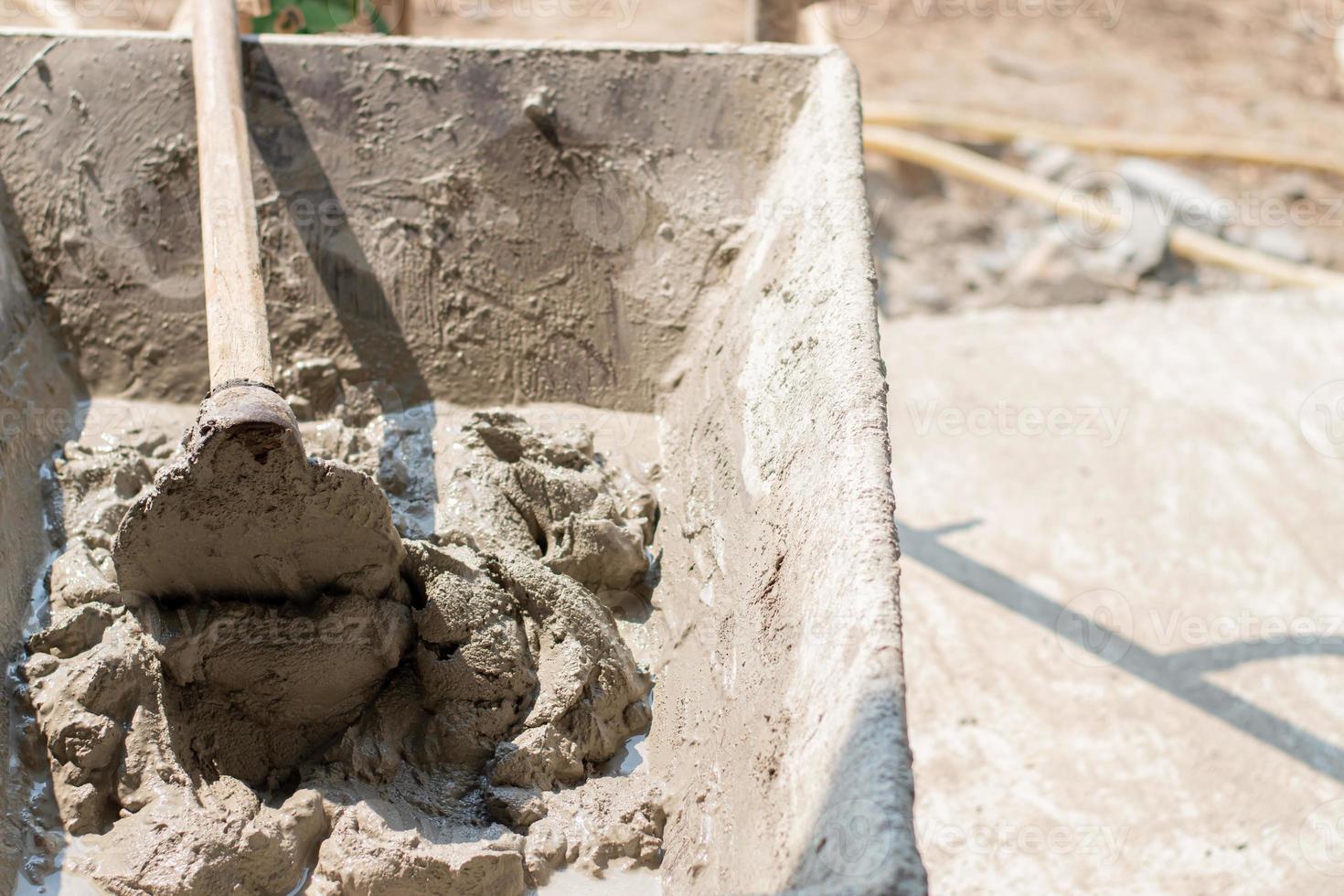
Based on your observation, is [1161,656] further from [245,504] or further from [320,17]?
[320,17]

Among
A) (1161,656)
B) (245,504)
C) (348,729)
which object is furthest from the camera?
(1161,656)

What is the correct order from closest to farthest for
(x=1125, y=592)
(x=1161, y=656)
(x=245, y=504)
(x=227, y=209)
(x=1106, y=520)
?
(x=245, y=504) → (x=227, y=209) → (x=1161, y=656) → (x=1125, y=592) → (x=1106, y=520)

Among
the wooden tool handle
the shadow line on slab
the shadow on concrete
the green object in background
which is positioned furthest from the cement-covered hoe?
the shadow line on slab

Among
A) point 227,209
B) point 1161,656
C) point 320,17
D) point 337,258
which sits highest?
point 320,17

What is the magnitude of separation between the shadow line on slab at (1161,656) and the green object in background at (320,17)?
6.97 ft

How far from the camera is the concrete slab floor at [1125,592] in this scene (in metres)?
2.63

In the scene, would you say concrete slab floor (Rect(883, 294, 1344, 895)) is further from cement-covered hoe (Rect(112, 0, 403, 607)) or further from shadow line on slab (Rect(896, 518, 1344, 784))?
cement-covered hoe (Rect(112, 0, 403, 607))

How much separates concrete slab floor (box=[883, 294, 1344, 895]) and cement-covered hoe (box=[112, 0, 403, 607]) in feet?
5.01

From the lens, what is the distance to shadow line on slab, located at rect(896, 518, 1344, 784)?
286 cm

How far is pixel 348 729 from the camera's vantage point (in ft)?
5.98

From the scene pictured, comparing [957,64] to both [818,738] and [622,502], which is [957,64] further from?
[818,738]

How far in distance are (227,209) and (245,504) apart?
625mm

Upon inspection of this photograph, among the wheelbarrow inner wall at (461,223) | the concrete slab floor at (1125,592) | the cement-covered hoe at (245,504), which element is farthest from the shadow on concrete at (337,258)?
the concrete slab floor at (1125,592)

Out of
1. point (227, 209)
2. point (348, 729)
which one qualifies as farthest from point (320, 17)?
point (348, 729)
